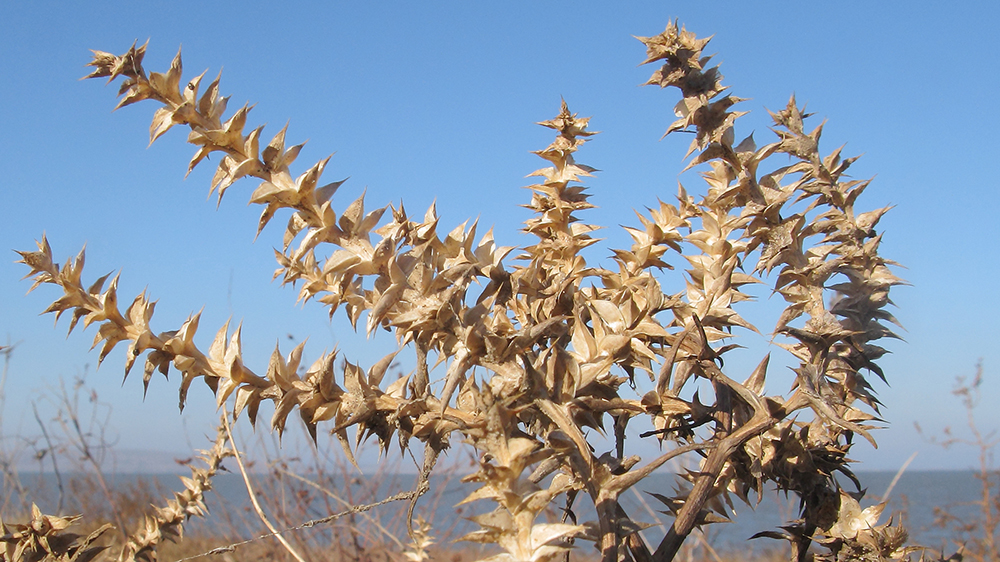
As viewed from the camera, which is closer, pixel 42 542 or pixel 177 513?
pixel 42 542

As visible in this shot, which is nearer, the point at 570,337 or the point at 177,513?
the point at 570,337

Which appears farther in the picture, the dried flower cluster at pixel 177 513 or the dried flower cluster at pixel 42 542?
the dried flower cluster at pixel 177 513

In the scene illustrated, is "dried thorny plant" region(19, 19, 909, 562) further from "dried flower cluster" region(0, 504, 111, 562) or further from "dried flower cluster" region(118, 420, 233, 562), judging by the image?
"dried flower cluster" region(118, 420, 233, 562)

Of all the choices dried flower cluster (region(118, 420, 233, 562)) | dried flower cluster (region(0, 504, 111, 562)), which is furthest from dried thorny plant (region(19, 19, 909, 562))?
dried flower cluster (region(118, 420, 233, 562))

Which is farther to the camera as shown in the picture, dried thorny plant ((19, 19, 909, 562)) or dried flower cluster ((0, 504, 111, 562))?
dried flower cluster ((0, 504, 111, 562))

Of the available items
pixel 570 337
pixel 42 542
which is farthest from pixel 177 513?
pixel 570 337

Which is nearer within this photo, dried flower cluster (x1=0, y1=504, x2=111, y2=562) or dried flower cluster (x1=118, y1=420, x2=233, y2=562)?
dried flower cluster (x1=0, y1=504, x2=111, y2=562)

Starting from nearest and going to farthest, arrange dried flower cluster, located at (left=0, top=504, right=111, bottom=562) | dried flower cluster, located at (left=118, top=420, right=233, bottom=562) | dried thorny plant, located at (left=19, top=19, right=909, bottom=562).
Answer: dried thorny plant, located at (left=19, top=19, right=909, bottom=562) → dried flower cluster, located at (left=0, top=504, right=111, bottom=562) → dried flower cluster, located at (left=118, top=420, right=233, bottom=562)

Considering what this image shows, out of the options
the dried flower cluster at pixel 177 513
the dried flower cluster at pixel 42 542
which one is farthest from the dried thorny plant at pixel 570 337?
the dried flower cluster at pixel 177 513

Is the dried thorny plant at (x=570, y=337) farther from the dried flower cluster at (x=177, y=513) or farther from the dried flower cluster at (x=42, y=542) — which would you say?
the dried flower cluster at (x=177, y=513)

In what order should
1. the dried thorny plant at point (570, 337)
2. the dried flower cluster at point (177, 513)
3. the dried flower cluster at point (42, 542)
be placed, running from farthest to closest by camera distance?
the dried flower cluster at point (177, 513) → the dried flower cluster at point (42, 542) → the dried thorny plant at point (570, 337)

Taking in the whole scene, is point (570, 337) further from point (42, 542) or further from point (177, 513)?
point (177, 513)

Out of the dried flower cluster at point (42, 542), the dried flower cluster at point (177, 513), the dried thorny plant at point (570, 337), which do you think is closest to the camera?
the dried thorny plant at point (570, 337)

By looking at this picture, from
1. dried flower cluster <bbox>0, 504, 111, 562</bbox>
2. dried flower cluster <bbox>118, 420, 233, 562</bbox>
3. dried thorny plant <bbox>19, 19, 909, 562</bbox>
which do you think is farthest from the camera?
dried flower cluster <bbox>118, 420, 233, 562</bbox>
